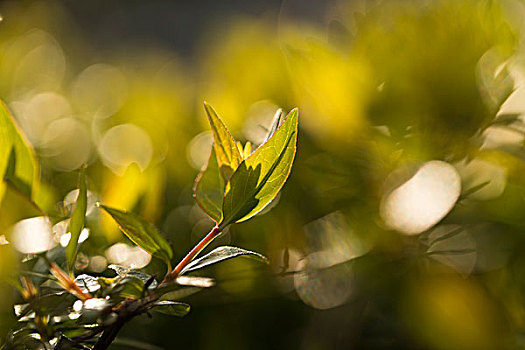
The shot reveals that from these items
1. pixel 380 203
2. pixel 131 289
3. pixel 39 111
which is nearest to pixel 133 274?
pixel 131 289

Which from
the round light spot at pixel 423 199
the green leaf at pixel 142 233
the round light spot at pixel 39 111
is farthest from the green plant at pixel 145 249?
the round light spot at pixel 39 111

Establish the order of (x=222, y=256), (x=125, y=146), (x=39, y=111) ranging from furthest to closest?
(x=39, y=111)
(x=125, y=146)
(x=222, y=256)

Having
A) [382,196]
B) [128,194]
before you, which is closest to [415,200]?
[382,196]

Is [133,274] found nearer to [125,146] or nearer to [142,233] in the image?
[142,233]

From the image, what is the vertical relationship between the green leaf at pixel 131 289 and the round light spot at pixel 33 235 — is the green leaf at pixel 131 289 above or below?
below

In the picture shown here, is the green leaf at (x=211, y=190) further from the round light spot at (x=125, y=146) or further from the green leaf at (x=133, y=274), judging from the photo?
the round light spot at (x=125, y=146)

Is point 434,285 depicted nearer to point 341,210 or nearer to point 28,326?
point 341,210
